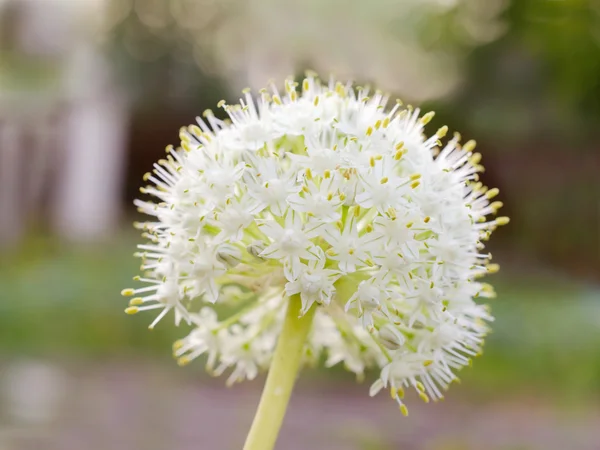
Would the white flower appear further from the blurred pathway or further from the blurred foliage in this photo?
the blurred foliage

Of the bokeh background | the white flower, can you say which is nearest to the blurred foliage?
the bokeh background

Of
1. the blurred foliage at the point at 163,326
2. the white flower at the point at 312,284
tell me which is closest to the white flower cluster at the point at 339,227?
the white flower at the point at 312,284

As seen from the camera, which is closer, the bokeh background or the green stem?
the green stem

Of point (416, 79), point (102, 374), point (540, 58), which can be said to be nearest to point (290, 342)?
point (102, 374)

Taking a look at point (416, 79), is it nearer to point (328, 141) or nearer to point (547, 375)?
point (547, 375)

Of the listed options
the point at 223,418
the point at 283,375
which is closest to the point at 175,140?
the point at 223,418

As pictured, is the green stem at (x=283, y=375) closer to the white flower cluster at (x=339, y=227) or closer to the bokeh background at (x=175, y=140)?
the white flower cluster at (x=339, y=227)
